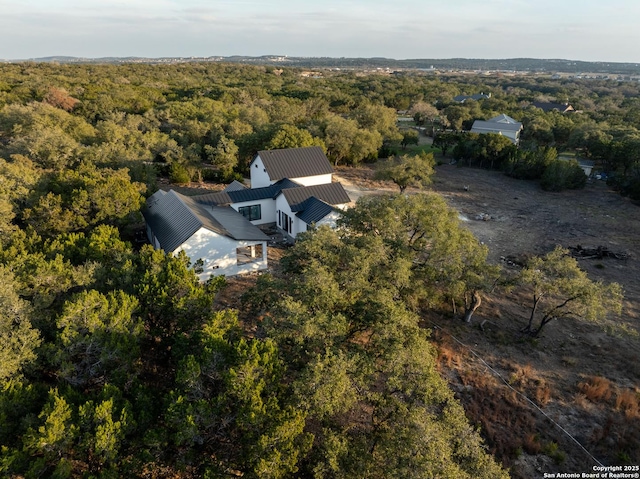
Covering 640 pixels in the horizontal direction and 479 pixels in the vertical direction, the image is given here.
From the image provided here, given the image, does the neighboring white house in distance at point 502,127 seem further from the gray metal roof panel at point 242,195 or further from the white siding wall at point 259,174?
the gray metal roof panel at point 242,195

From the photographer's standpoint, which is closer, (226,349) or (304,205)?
(226,349)

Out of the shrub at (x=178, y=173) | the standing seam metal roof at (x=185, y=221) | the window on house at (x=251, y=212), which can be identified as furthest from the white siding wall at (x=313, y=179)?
the shrub at (x=178, y=173)

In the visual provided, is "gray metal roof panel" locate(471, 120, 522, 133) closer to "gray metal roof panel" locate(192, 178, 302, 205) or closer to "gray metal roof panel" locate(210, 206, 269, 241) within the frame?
"gray metal roof panel" locate(192, 178, 302, 205)

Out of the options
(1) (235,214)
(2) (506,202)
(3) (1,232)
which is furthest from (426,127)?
(3) (1,232)

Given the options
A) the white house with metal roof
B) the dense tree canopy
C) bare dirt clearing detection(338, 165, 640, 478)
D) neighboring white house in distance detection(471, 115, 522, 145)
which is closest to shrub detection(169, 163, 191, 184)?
the dense tree canopy

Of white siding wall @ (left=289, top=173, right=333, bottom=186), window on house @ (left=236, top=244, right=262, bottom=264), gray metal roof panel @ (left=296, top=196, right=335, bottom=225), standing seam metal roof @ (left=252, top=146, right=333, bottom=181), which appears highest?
standing seam metal roof @ (left=252, top=146, right=333, bottom=181)

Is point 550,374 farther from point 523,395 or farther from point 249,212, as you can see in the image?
point 249,212

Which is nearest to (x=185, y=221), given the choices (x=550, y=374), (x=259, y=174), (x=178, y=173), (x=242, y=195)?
(x=242, y=195)
